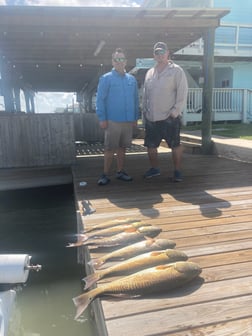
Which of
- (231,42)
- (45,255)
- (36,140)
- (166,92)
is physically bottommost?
(45,255)

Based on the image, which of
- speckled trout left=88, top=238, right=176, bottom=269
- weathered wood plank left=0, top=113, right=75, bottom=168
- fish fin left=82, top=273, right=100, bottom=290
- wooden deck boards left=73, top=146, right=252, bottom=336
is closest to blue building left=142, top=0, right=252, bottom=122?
weathered wood plank left=0, top=113, right=75, bottom=168

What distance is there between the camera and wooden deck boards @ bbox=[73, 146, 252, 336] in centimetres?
155

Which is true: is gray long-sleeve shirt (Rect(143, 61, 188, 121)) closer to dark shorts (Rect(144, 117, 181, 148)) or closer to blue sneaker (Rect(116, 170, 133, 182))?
dark shorts (Rect(144, 117, 181, 148))

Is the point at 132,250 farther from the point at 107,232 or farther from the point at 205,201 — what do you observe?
the point at 205,201

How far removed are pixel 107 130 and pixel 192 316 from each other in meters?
2.91

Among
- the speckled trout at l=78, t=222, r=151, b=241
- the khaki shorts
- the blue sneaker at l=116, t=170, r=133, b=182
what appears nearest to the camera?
the speckled trout at l=78, t=222, r=151, b=241

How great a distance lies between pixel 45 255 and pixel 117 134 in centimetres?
186

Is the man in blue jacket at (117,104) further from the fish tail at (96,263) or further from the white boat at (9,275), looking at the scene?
the white boat at (9,275)

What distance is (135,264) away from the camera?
1947 millimetres

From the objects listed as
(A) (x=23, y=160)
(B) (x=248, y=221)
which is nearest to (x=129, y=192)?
(B) (x=248, y=221)

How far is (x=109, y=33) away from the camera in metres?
6.81

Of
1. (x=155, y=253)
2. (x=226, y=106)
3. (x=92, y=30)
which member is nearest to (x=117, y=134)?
(x=155, y=253)

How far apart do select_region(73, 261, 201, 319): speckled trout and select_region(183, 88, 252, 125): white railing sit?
11.8m

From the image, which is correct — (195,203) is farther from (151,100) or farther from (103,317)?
(103,317)
